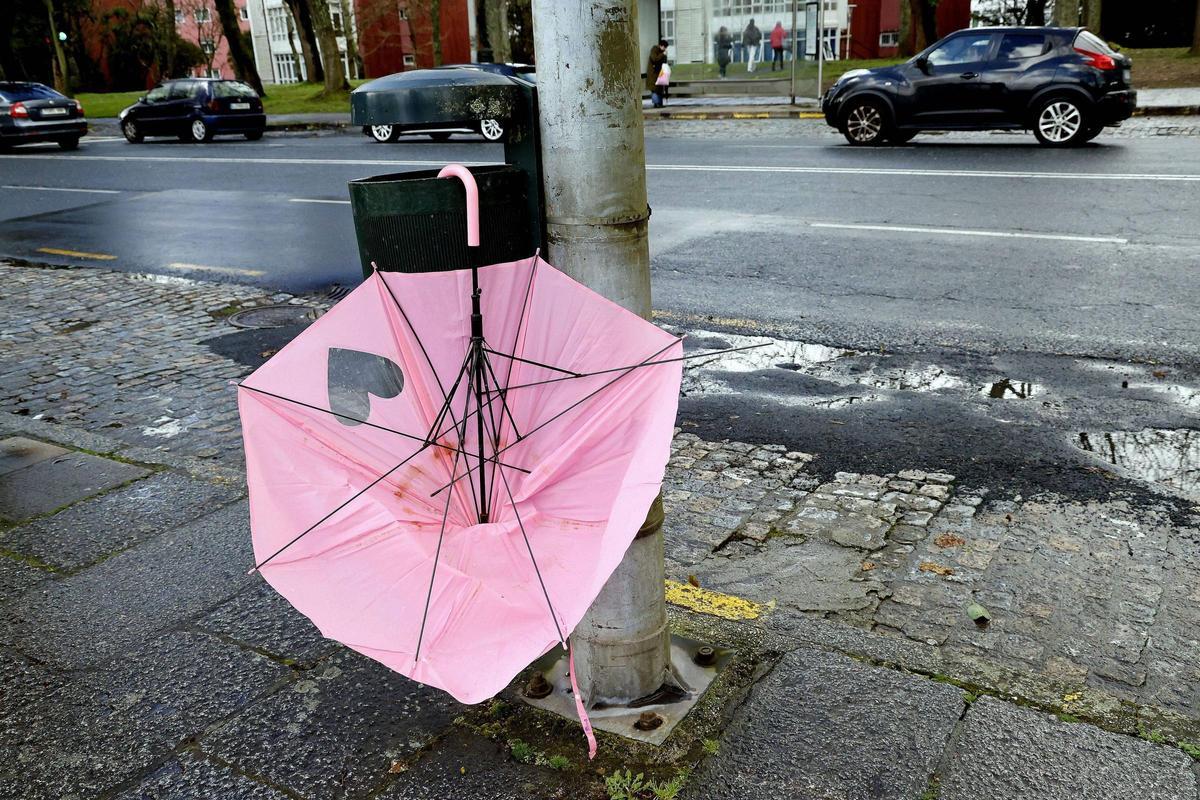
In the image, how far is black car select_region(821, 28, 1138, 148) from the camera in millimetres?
14797

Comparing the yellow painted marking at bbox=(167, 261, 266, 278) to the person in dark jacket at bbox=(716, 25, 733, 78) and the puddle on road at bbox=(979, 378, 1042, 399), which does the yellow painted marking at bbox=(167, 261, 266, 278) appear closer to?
the puddle on road at bbox=(979, 378, 1042, 399)

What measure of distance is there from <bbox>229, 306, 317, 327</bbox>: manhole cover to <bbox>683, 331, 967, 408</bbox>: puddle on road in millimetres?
3342

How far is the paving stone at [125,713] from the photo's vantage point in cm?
279

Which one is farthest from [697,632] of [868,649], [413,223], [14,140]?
[14,140]

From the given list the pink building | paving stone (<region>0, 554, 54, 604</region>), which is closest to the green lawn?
the pink building

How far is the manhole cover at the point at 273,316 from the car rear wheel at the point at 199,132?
1855cm

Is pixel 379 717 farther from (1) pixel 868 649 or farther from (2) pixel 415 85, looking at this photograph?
(2) pixel 415 85

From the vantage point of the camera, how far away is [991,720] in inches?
110

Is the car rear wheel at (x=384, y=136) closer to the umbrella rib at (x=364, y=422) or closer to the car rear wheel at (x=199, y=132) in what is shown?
the car rear wheel at (x=199, y=132)

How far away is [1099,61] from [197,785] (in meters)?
15.9

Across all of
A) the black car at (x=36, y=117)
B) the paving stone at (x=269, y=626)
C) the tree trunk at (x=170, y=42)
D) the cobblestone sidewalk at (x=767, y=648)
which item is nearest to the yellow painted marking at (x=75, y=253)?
the cobblestone sidewalk at (x=767, y=648)

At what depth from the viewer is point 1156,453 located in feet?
15.5

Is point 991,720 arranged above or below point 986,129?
below

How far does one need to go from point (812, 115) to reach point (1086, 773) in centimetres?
2118
